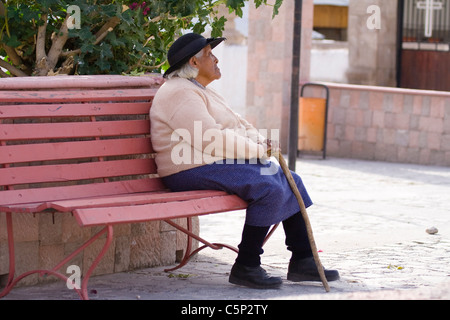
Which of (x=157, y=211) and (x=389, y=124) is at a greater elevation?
(x=157, y=211)

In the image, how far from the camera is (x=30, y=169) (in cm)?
498

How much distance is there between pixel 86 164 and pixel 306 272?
1.25 metres

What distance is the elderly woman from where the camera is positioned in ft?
16.8

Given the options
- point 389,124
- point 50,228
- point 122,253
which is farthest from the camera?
point 389,124

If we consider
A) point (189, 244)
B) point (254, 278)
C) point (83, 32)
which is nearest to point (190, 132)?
point (254, 278)

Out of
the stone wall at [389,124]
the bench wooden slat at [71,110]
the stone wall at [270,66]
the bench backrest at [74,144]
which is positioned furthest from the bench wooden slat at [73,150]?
the stone wall at [270,66]

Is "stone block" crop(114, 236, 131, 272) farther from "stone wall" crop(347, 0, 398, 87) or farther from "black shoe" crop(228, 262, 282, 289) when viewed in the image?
"stone wall" crop(347, 0, 398, 87)

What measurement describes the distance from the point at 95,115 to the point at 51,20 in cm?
111

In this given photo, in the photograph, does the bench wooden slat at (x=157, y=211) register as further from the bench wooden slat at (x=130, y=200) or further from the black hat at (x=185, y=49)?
the black hat at (x=185, y=49)

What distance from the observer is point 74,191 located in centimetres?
512

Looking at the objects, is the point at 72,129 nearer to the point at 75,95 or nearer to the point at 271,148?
the point at 75,95

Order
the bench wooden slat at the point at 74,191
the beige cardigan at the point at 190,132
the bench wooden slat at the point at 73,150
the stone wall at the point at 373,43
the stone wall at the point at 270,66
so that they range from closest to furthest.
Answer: the bench wooden slat at the point at 74,191
the bench wooden slat at the point at 73,150
the beige cardigan at the point at 190,132
the stone wall at the point at 270,66
the stone wall at the point at 373,43

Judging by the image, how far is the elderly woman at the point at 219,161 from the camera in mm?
5113

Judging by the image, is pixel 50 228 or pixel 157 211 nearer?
pixel 157 211
